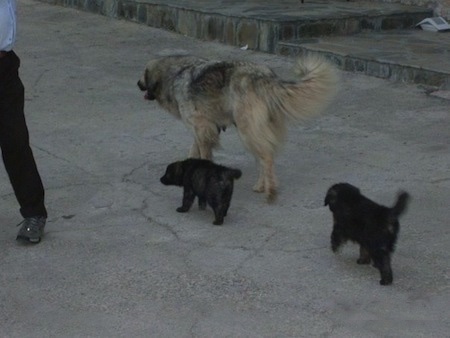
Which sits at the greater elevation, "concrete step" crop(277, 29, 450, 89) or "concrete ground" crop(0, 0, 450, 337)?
"concrete step" crop(277, 29, 450, 89)

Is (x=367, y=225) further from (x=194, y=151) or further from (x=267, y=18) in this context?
(x=267, y=18)

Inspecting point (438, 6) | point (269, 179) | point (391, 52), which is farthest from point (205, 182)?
point (438, 6)

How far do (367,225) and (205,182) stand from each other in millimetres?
1325

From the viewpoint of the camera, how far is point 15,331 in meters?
4.84

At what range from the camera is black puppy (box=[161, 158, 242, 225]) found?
617 cm

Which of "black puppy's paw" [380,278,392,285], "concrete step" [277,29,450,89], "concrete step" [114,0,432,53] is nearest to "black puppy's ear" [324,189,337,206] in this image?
"black puppy's paw" [380,278,392,285]

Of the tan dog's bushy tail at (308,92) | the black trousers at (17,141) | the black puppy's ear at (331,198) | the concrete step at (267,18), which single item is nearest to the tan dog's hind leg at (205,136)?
the tan dog's bushy tail at (308,92)

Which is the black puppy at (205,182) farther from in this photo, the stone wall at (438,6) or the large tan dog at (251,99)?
the stone wall at (438,6)

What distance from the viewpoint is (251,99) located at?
6.57 metres

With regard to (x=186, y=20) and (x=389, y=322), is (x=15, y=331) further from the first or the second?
(x=186, y=20)

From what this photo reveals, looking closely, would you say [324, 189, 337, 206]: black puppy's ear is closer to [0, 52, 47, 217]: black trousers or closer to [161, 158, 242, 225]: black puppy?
[161, 158, 242, 225]: black puppy

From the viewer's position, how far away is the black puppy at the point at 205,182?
6172 mm

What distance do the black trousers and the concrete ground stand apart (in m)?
0.28

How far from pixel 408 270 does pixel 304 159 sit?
89.6 inches
